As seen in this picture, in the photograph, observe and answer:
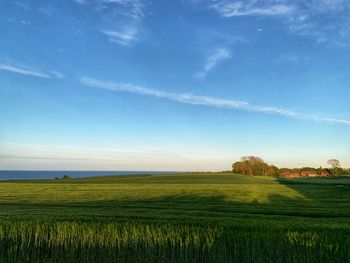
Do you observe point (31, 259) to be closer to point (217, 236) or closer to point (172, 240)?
point (172, 240)

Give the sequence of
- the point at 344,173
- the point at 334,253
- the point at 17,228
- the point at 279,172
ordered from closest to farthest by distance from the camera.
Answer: the point at 334,253, the point at 17,228, the point at 344,173, the point at 279,172

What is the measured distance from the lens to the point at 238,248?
6.47 m

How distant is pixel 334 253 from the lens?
6.37 m

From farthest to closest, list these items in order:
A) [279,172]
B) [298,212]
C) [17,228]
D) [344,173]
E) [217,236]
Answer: [279,172]
[344,173]
[298,212]
[17,228]
[217,236]

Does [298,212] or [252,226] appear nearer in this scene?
[252,226]

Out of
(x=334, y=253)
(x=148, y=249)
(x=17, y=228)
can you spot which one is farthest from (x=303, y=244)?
(x=17, y=228)

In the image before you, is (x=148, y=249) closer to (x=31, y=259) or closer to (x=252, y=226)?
(x=31, y=259)

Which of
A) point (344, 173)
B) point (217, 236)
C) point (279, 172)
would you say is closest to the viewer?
point (217, 236)

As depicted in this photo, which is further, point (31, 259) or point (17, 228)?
point (17, 228)

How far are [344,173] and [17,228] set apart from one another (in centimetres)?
9177

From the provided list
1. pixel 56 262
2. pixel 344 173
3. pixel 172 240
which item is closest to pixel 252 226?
pixel 172 240

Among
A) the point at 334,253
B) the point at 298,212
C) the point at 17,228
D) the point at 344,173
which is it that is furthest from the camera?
the point at 344,173

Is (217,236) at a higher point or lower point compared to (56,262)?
higher

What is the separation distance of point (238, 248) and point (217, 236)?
52 centimetres
